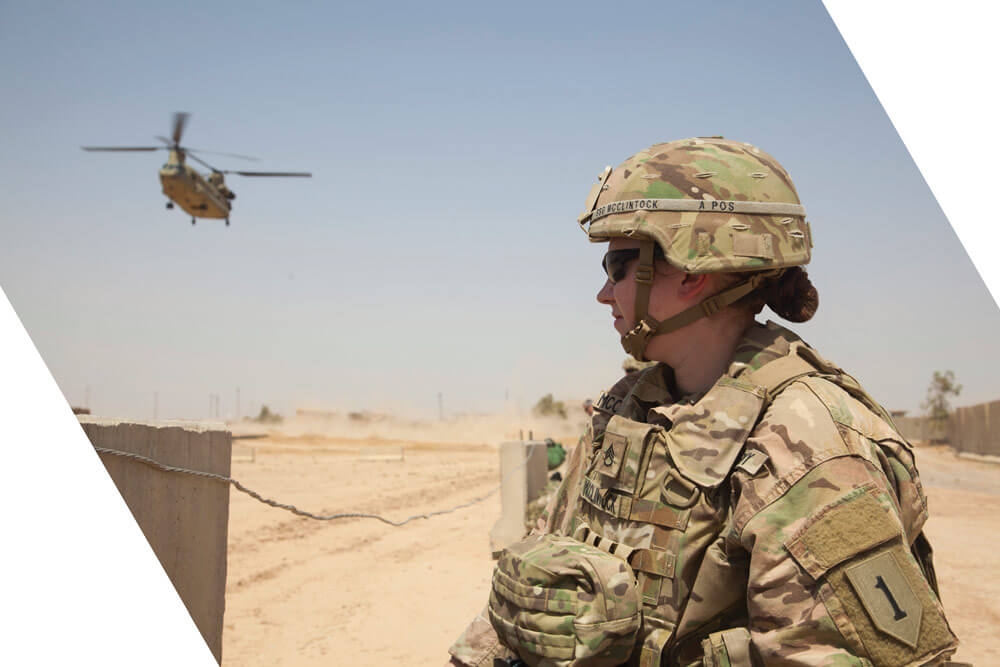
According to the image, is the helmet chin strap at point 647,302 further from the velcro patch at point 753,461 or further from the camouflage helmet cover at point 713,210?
the velcro patch at point 753,461

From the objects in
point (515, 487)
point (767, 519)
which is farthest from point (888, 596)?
point (515, 487)

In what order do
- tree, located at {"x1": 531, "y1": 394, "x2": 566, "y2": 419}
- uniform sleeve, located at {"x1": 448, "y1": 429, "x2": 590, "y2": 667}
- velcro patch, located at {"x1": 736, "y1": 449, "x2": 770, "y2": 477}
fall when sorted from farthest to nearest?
tree, located at {"x1": 531, "y1": 394, "x2": 566, "y2": 419} < uniform sleeve, located at {"x1": 448, "y1": 429, "x2": 590, "y2": 667} < velcro patch, located at {"x1": 736, "y1": 449, "x2": 770, "y2": 477}

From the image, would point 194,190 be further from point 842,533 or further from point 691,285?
point 842,533

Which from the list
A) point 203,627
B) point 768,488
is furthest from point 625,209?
point 203,627

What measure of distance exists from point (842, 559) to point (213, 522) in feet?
7.75

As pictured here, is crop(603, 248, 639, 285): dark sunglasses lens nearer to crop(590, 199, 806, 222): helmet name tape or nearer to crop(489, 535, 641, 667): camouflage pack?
crop(590, 199, 806, 222): helmet name tape

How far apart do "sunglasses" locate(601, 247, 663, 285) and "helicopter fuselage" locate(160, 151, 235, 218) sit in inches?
1247

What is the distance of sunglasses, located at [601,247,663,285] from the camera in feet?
7.09

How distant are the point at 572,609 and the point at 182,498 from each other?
166cm

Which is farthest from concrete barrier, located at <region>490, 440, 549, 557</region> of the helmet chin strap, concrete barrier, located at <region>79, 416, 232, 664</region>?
the helmet chin strap

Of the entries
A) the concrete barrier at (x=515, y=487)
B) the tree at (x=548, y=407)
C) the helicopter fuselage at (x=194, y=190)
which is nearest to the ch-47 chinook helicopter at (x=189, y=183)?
the helicopter fuselage at (x=194, y=190)

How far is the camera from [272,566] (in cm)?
955

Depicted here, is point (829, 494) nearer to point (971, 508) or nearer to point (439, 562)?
point (439, 562)

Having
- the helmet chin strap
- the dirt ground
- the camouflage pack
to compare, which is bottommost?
the dirt ground
